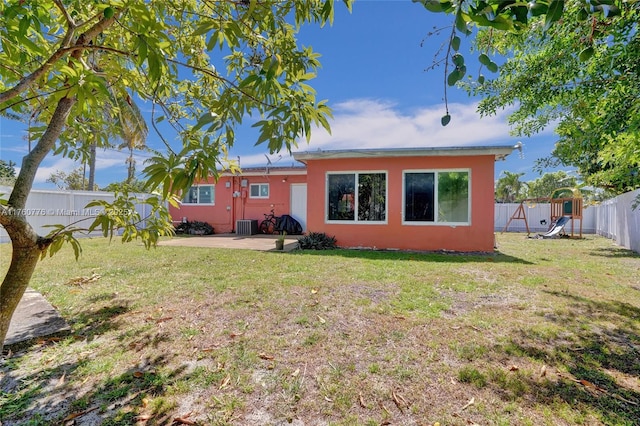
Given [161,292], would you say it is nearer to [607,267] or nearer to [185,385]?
[185,385]

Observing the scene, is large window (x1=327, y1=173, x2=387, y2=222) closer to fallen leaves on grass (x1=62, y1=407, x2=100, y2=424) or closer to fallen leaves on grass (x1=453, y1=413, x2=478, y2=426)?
fallen leaves on grass (x1=453, y1=413, x2=478, y2=426)

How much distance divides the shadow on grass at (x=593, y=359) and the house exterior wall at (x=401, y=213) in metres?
4.87

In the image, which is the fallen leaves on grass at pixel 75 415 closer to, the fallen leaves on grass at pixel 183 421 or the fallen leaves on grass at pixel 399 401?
the fallen leaves on grass at pixel 183 421

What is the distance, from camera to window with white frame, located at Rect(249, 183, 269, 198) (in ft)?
49.8

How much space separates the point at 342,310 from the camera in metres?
3.89

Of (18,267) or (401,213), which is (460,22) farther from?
(401,213)

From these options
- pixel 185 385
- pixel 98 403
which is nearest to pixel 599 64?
pixel 185 385

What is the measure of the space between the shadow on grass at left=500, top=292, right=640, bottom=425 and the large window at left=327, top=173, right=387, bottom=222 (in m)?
5.97

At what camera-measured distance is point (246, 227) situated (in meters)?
14.4

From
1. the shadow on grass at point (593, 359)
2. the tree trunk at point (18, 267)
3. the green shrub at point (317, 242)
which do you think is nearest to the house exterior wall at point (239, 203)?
the green shrub at point (317, 242)

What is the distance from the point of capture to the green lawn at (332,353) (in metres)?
2.12

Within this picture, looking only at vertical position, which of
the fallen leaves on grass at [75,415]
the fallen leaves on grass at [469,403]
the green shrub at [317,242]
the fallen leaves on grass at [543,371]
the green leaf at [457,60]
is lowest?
the fallen leaves on grass at [75,415]

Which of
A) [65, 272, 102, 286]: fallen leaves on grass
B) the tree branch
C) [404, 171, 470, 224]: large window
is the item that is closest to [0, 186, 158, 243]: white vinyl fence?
[65, 272, 102, 286]: fallen leaves on grass

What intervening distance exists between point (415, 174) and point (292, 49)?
7.92 metres
